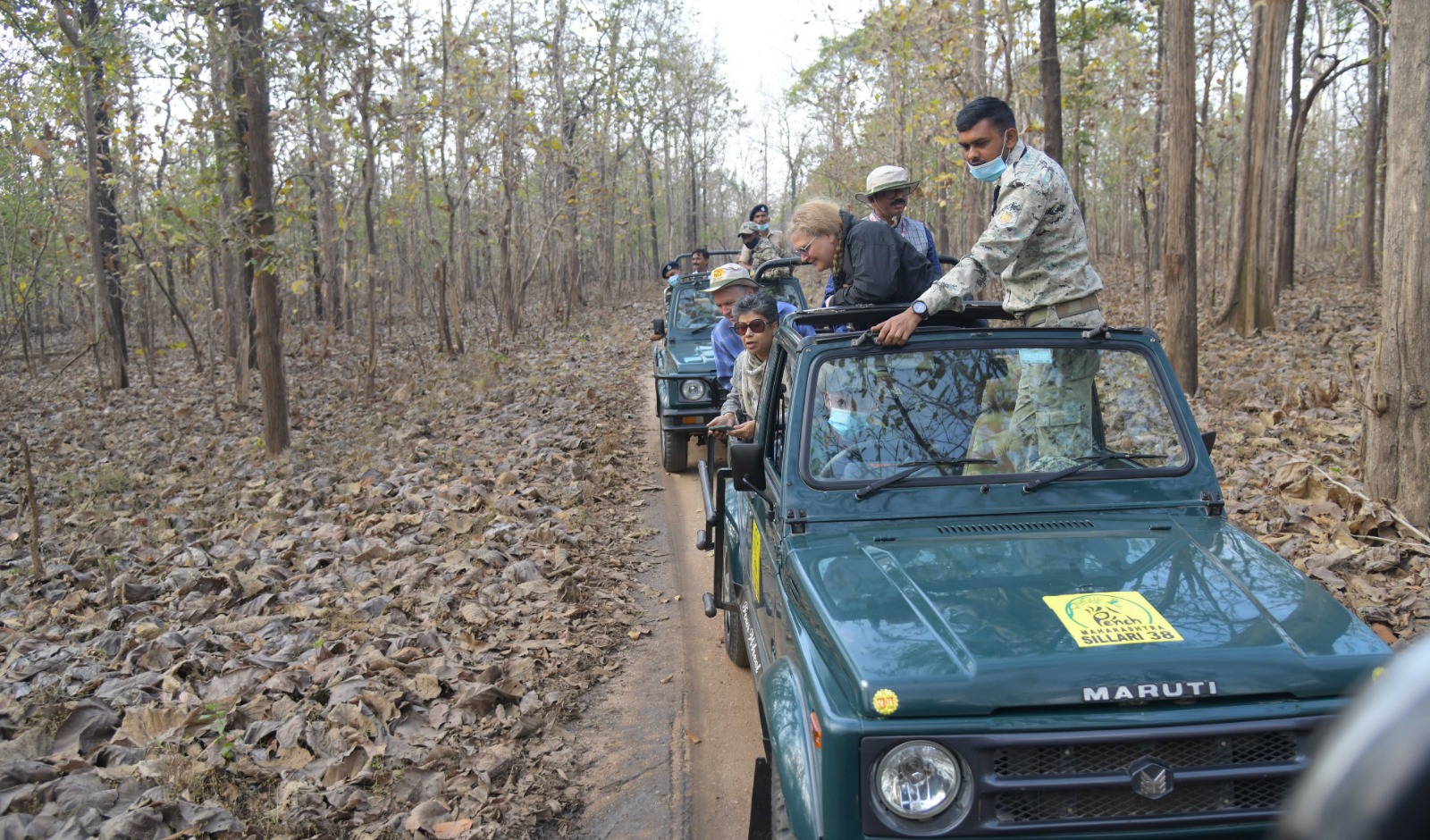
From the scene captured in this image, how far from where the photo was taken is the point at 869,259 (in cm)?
491

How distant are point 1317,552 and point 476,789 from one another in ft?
15.5

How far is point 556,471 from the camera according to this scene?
31.7 feet

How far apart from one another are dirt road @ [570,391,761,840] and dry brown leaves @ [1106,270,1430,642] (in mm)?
2879

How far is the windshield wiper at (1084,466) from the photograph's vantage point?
3473 millimetres

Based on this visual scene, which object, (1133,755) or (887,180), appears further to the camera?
(887,180)

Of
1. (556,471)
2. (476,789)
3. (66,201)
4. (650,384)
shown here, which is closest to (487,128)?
(66,201)

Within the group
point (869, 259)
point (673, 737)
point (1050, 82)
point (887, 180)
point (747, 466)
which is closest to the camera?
point (747, 466)

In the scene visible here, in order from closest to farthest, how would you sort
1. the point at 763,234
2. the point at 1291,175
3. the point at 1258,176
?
the point at 763,234, the point at 1258,176, the point at 1291,175

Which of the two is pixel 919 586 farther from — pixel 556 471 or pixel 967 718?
pixel 556 471

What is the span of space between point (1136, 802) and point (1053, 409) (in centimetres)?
160

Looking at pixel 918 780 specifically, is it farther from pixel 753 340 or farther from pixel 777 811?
pixel 753 340

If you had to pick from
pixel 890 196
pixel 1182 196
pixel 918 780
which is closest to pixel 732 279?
pixel 890 196

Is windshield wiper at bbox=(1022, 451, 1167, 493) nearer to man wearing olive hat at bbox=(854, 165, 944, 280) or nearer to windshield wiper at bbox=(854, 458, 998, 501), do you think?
windshield wiper at bbox=(854, 458, 998, 501)

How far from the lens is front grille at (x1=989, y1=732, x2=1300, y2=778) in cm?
242
